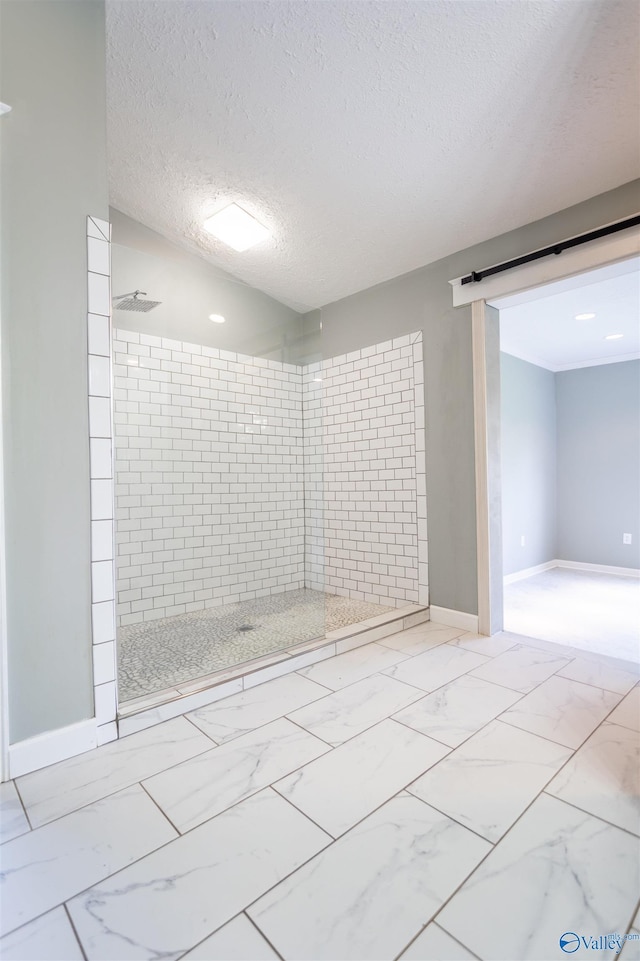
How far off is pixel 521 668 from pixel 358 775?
48.6 inches

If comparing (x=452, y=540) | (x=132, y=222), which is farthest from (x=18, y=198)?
(x=452, y=540)

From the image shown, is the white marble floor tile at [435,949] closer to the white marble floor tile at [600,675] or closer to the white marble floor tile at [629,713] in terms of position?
the white marble floor tile at [629,713]

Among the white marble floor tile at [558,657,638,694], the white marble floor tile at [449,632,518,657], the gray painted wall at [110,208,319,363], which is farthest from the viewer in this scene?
the gray painted wall at [110,208,319,363]

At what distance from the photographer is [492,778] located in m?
1.44

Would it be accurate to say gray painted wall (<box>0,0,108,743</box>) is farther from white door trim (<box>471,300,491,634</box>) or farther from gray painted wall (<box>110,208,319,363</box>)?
white door trim (<box>471,300,491,634</box>)

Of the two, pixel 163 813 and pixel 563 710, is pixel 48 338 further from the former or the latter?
pixel 563 710

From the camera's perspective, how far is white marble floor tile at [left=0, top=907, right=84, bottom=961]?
2.98ft

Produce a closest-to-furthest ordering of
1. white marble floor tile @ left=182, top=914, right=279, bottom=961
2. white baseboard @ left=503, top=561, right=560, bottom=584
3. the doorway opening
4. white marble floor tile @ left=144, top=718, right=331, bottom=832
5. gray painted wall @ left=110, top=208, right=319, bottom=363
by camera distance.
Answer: white marble floor tile @ left=182, top=914, right=279, bottom=961 < white marble floor tile @ left=144, top=718, right=331, bottom=832 < gray painted wall @ left=110, top=208, right=319, bottom=363 < the doorway opening < white baseboard @ left=503, top=561, right=560, bottom=584

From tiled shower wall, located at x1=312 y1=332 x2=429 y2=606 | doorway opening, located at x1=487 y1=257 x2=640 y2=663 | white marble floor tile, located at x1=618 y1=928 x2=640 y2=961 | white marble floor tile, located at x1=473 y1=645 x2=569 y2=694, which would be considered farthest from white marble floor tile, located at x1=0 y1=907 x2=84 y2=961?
doorway opening, located at x1=487 y1=257 x2=640 y2=663

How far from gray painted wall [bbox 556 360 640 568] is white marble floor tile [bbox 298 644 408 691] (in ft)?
12.6

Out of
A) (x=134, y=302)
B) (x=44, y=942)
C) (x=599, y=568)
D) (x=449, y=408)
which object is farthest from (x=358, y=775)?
(x=599, y=568)

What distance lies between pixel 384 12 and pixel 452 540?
8.34 ft

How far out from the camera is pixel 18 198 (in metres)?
1.48

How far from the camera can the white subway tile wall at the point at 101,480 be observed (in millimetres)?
1634
